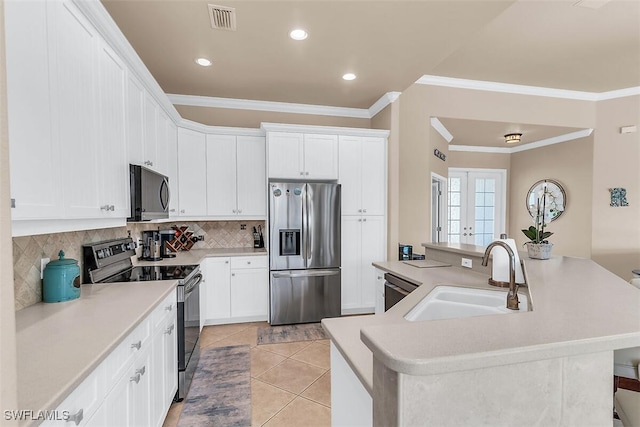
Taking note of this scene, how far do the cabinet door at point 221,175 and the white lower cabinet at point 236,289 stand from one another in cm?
69

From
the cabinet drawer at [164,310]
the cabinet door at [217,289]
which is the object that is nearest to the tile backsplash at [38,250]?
the cabinet drawer at [164,310]

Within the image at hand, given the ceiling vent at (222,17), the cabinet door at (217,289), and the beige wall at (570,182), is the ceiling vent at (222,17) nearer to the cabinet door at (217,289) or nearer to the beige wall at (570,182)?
the cabinet door at (217,289)

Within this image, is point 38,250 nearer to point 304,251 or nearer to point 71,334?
point 71,334

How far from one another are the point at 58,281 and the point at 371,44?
2.88m

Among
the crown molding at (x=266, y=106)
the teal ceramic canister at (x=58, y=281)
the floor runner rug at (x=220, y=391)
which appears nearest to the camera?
the teal ceramic canister at (x=58, y=281)

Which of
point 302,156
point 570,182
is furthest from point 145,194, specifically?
point 570,182

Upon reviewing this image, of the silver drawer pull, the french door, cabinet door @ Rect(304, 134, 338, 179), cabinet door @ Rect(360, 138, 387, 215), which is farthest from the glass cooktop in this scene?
the french door

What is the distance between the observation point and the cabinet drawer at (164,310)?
1664mm

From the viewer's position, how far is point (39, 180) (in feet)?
3.77

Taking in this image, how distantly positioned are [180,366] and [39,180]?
1.58 meters

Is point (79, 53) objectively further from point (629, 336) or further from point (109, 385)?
point (629, 336)

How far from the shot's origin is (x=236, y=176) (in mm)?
3844

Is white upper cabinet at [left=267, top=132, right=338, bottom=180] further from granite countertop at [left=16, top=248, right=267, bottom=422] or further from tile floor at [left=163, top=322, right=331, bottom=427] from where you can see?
granite countertop at [left=16, top=248, right=267, bottom=422]

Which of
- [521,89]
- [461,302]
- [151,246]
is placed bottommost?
[461,302]
